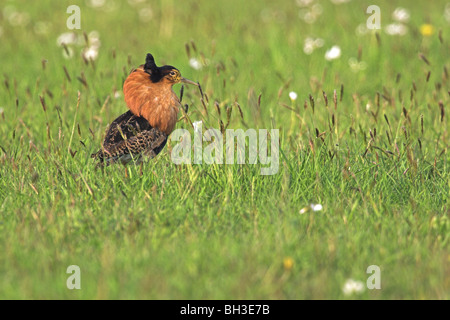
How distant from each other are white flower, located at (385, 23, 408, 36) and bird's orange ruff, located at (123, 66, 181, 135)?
175 inches

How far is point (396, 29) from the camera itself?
8.32 metres

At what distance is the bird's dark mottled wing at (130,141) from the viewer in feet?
15.5

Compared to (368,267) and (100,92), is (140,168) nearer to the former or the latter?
(368,267)

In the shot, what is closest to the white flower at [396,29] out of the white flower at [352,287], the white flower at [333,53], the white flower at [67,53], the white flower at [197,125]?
the white flower at [333,53]

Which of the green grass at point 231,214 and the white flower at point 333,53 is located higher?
the white flower at point 333,53

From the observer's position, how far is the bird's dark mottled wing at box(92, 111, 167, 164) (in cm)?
473

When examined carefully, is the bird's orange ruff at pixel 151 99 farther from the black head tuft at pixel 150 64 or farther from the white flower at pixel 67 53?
the white flower at pixel 67 53

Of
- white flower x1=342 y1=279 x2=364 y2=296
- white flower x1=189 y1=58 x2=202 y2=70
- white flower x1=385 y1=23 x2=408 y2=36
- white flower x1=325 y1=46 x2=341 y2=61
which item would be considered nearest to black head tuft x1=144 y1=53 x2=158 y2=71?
white flower x1=189 y1=58 x2=202 y2=70

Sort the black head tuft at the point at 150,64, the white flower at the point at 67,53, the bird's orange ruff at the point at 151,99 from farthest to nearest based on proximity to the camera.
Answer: the white flower at the point at 67,53 < the bird's orange ruff at the point at 151,99 < the black head tuft at the point at 150,64

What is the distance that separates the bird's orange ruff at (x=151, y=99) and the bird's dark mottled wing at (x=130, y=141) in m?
0.05

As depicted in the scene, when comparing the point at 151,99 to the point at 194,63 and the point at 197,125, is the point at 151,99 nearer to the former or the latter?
the point at 197,125

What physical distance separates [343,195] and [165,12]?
5.58 meters

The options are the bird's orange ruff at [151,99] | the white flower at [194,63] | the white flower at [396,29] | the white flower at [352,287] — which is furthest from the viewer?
the white flower at [396,29]
